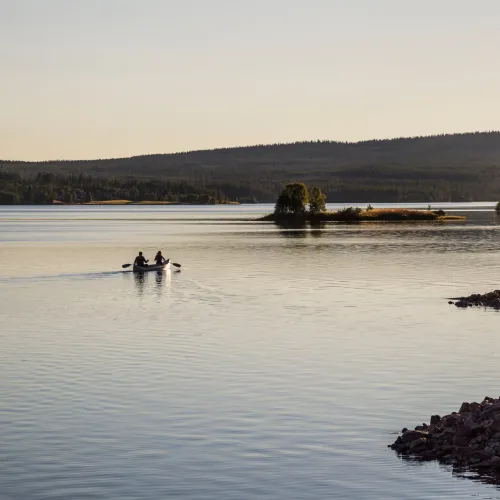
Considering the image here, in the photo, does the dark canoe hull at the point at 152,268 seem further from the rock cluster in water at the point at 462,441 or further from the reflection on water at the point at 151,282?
the rock cluster in water at the point at 462,441

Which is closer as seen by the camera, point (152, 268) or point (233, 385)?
point (233, 385)

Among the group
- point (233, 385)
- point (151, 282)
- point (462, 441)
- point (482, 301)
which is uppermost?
point (462, 441)

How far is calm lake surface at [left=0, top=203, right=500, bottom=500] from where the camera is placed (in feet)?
86.6

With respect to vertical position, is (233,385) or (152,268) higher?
(233,385)

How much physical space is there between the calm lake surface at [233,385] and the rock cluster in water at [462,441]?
0.68 m

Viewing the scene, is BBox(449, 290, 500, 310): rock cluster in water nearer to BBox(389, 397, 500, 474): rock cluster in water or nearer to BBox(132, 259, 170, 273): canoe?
BBox(132, 259, 170, 273): canoe

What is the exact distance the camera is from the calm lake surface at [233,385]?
2639cm

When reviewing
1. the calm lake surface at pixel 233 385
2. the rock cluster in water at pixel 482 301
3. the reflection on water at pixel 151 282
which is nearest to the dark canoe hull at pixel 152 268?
the reflection on water at pixel 151 282

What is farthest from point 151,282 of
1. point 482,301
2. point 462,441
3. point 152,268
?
point 462,441

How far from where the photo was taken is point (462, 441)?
93.5ft

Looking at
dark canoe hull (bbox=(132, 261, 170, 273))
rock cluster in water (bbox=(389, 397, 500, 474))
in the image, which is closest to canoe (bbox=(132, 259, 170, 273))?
dark canoe hull (bbox=(132, 261, 170, 273))

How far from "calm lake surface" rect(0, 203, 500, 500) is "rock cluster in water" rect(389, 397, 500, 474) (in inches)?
27.0

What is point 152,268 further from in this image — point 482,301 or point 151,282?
point 482,301

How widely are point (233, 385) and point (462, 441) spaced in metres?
11.8
